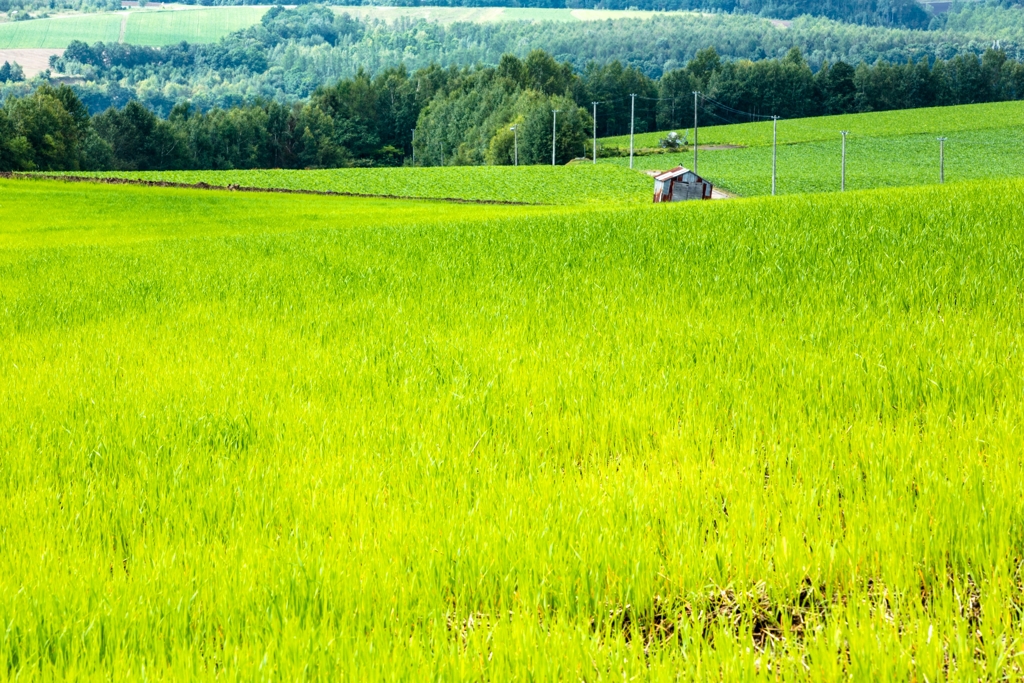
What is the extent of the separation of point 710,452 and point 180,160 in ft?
509

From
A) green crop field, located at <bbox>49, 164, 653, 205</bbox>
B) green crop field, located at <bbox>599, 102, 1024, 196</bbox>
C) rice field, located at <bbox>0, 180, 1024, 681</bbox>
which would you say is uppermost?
rice field, located at <bbox>0, 180, 1024, 681</bbox>

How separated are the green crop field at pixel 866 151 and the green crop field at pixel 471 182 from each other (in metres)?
10.7

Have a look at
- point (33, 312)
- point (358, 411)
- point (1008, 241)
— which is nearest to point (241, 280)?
point (33, 312)

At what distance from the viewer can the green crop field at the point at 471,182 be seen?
75188 mm

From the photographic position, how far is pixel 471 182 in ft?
272

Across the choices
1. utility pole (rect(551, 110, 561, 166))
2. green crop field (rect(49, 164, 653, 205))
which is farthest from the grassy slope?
green crop field (rect(49, 164, 653, 205))

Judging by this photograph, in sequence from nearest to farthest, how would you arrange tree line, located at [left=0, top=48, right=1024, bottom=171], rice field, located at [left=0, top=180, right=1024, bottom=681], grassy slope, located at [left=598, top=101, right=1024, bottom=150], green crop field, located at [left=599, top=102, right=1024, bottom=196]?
rice field, located at [left=0, top=180, right=1024, bottom=681]
green crop field, located at [left=599, top=102, right=1024, bottom=196]
grassy slope, located at [left=598, top=101, right=1024, bottom=150]
tree line, located at [left=0, top=48, right=1024, bottom=171]

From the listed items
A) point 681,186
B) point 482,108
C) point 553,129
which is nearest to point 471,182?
point 681,186

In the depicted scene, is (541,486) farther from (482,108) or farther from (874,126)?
(482,108)

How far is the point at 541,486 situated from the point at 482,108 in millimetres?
144809

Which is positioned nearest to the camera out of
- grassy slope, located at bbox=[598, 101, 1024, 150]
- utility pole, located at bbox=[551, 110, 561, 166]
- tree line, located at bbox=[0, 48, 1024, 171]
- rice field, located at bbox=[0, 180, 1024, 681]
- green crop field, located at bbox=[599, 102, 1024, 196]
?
rice field, located at bbox=[0, 180, 1024, 681]

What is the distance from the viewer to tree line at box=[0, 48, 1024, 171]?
137 meters

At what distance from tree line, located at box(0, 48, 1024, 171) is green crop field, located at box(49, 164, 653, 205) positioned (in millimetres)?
32860

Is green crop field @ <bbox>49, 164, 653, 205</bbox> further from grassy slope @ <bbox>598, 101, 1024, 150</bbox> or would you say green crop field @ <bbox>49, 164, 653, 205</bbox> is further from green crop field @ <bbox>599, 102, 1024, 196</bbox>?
grassy slope @ <bbox>598, 101, 1024, 150</bbox>
